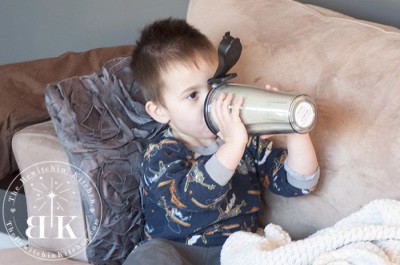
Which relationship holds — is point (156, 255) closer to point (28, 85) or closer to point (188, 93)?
point (188, 93)

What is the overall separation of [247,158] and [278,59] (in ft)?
0.75

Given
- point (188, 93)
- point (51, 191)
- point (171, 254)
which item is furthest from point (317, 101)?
point (51, 191)

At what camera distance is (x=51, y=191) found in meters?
1.42

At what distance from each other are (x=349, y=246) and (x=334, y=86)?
1.11 ft

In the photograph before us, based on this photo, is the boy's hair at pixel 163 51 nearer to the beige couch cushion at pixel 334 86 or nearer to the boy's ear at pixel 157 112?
the boy's ear at pixel 157 112

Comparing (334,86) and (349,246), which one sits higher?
(334,86)

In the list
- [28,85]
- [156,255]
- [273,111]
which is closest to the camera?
[273,111]

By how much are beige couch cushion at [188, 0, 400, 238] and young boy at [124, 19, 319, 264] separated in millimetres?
53

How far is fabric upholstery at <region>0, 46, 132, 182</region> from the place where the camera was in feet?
5.26

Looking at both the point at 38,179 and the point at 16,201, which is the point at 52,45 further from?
the point at 38,179

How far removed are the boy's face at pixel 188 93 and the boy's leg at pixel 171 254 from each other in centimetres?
25

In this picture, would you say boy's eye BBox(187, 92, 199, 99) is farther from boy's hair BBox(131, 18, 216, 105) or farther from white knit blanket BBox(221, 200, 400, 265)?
white knit blanket BBox(221, 200, 400, 265)

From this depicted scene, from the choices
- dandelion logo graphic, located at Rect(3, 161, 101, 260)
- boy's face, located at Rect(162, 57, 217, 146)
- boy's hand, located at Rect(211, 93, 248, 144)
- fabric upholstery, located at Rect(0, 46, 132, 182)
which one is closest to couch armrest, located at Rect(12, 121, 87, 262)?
dandelion logo graphic, located at Rect(3, 161, 101, 260)

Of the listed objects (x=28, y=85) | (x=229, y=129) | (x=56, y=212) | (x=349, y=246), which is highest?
(x=229, y=129)
